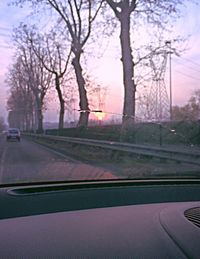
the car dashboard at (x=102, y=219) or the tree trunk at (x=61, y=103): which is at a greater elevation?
the tree trunk at (x=61, y=103)

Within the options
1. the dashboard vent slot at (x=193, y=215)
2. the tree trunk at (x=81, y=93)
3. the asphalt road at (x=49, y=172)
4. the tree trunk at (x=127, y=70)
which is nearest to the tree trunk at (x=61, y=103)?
the tree trunk at (x=81, y=93)

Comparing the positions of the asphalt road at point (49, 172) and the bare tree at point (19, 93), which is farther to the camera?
the bare tree at point (19, 93)

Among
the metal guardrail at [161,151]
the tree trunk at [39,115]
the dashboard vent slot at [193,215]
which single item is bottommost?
the metal guardrail at [161,151]

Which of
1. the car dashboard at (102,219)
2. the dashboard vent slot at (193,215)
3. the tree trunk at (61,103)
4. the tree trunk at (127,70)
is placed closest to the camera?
the car dashboard at (102,219)

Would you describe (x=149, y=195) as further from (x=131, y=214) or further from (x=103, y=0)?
(x=103, y=0)

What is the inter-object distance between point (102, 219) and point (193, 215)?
2.51 feet

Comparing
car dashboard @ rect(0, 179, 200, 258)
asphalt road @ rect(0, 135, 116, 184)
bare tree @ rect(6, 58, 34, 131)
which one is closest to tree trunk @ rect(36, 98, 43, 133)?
bare tree @ rect(6, 58, 34, 131)

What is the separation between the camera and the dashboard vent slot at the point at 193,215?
354 cm

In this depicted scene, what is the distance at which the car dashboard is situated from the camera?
3.18 m

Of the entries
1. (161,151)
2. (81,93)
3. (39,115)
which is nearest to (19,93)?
(39,115)

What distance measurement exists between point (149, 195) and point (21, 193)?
127 cm

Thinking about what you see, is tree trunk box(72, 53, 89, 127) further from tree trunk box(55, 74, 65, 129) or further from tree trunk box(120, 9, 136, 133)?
tree trunk box(120, 9, 136, 133)

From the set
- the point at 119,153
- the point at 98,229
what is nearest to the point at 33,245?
the point at 98,229

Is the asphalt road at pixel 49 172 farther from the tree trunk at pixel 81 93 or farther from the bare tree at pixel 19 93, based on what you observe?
the bare tree at pixel 19 93
